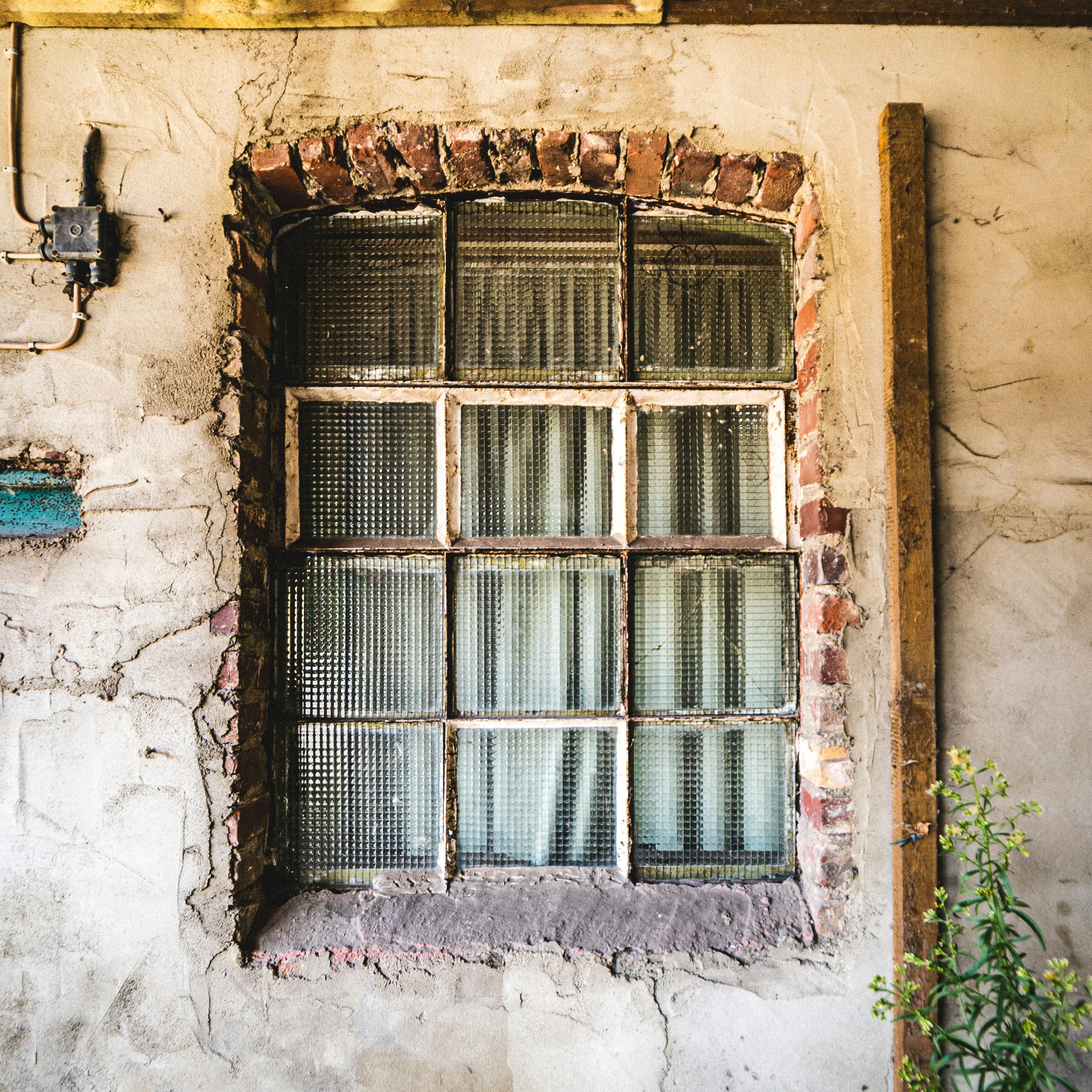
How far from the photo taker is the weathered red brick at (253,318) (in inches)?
56.9

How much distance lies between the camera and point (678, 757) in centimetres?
156

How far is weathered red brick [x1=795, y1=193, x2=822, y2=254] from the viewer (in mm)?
1455

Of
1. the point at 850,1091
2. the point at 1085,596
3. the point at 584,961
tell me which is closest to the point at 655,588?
the point at 584,961

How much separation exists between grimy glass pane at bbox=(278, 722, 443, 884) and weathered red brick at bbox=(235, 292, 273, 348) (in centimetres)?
96

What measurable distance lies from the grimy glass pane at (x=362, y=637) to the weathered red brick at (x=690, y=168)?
1095mm

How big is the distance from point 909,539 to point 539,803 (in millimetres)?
1073

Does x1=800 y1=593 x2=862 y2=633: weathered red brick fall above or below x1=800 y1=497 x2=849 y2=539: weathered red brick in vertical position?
below

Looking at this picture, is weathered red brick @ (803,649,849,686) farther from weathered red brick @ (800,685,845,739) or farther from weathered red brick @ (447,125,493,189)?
weathered red brick @ (447,125,493,189)

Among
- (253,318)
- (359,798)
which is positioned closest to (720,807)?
(359,798)

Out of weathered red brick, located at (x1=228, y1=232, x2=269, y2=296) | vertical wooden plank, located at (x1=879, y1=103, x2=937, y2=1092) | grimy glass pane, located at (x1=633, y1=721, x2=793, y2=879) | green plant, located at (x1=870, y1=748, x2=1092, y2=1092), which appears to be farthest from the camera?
grimy glass pane, located at (x1=633, y1=721, x2=793, y2=879)

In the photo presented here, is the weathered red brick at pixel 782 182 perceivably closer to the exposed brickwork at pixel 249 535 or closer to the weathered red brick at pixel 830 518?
the weathered red brick at pixel 830 518

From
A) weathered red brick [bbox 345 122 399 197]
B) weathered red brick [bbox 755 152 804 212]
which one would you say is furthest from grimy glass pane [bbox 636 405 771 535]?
weathered red brick [bbox 345 122 399 197]

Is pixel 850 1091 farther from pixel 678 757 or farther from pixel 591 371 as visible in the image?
pixel 591 371

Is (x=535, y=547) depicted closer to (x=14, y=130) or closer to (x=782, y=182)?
(x=782, y=182)
